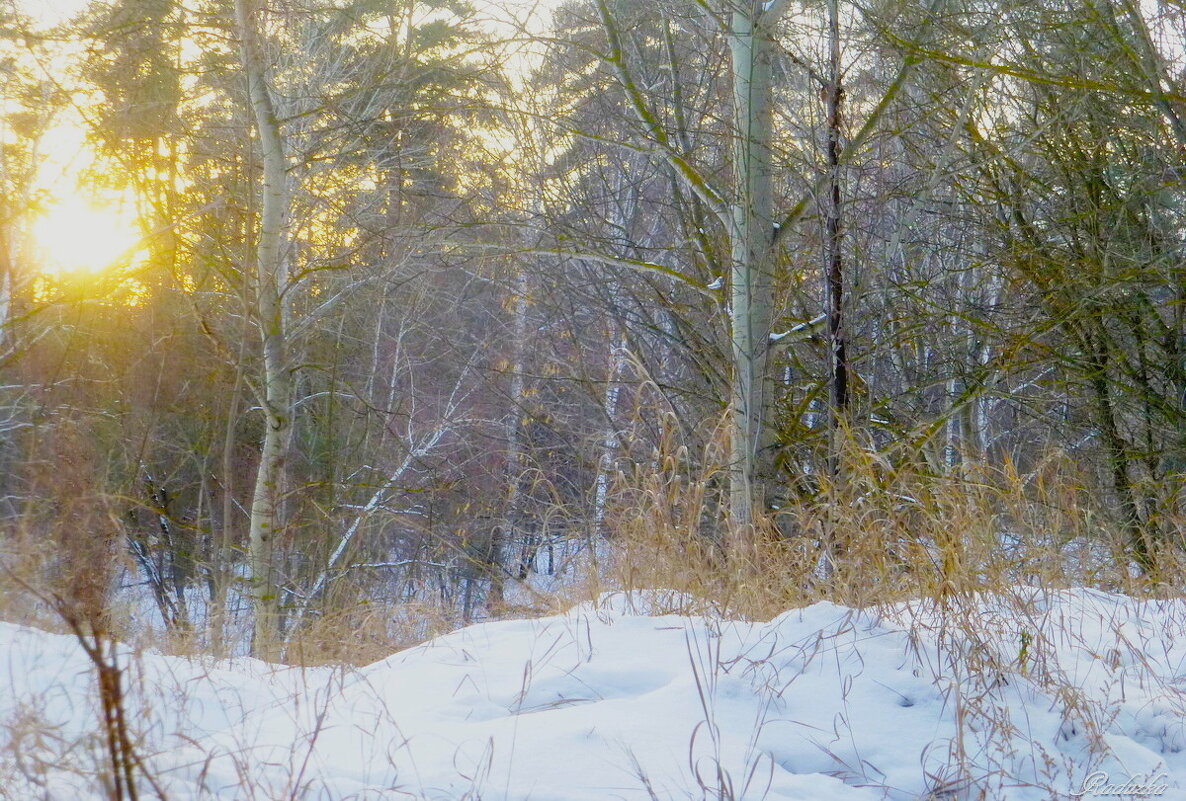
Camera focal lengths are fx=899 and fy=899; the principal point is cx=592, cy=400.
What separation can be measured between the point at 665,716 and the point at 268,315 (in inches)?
227

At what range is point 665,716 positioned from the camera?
2.27 meters

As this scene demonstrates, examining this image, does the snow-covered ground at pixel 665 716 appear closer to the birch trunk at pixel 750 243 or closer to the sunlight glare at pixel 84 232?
the birch trunk at pixel 750 243

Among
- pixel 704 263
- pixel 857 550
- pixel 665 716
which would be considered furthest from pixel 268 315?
pixel 665 716

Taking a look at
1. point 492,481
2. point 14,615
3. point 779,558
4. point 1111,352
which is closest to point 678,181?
point 1111,352

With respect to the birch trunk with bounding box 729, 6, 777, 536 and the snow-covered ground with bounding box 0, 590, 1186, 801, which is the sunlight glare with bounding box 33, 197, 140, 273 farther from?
the snow-covered ground with bounding box 0, 590, 1186, 801

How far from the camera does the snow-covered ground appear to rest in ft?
6.41

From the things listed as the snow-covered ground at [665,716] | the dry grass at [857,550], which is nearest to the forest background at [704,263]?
the dry grass at [857,550]

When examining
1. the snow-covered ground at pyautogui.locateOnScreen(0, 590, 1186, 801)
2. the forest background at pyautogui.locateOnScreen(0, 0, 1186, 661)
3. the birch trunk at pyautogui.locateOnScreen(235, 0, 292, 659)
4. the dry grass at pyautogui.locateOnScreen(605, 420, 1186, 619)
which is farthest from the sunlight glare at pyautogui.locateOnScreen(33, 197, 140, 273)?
the dry grass at pyautogui.locateOnScreen(605, 420, 1186, 619)

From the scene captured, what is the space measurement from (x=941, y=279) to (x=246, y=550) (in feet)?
20.4

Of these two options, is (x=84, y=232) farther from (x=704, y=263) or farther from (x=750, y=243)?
(x=750, y=243)

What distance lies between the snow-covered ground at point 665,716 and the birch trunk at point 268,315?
4.18m

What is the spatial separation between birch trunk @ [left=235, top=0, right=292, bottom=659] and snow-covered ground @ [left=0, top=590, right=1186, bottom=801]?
418 centimetres

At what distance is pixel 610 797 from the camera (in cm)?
191

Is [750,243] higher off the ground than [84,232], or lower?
lower
